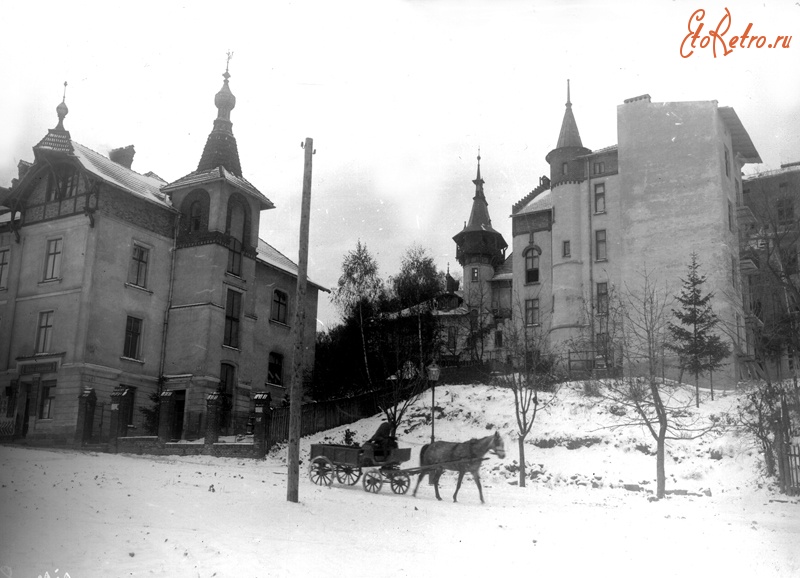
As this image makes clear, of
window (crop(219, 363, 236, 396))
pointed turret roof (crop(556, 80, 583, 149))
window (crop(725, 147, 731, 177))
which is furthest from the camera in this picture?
pointed turret roof (crop(556, 80, 583, 149))

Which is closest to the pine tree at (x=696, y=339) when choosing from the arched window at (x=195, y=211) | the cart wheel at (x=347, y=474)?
the cart wheel at (x=347, y=474)


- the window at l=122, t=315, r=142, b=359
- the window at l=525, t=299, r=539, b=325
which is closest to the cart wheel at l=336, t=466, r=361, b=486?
the window at l=122, t=315, r=142, b=359

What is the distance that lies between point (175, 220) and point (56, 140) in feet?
38.3

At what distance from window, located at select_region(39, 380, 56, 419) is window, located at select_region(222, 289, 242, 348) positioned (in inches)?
388

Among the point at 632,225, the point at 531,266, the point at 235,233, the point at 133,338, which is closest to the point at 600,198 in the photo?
the point at 632,225

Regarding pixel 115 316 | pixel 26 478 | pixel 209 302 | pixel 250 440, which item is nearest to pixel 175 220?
pixel 209 302

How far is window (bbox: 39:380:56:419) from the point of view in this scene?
2100 centimetres

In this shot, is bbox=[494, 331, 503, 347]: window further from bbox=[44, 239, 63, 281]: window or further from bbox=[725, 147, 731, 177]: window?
bbox=[44, 239, 63, 281]: window

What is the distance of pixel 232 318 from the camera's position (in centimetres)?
3219

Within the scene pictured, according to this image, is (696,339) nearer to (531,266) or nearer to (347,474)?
(531,266)

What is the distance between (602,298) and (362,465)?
27709 millimetres

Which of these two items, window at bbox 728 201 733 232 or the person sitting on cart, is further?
window at bbox 728 201 733 232

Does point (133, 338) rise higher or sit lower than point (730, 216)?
lower

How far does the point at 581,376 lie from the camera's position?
3681 cm
